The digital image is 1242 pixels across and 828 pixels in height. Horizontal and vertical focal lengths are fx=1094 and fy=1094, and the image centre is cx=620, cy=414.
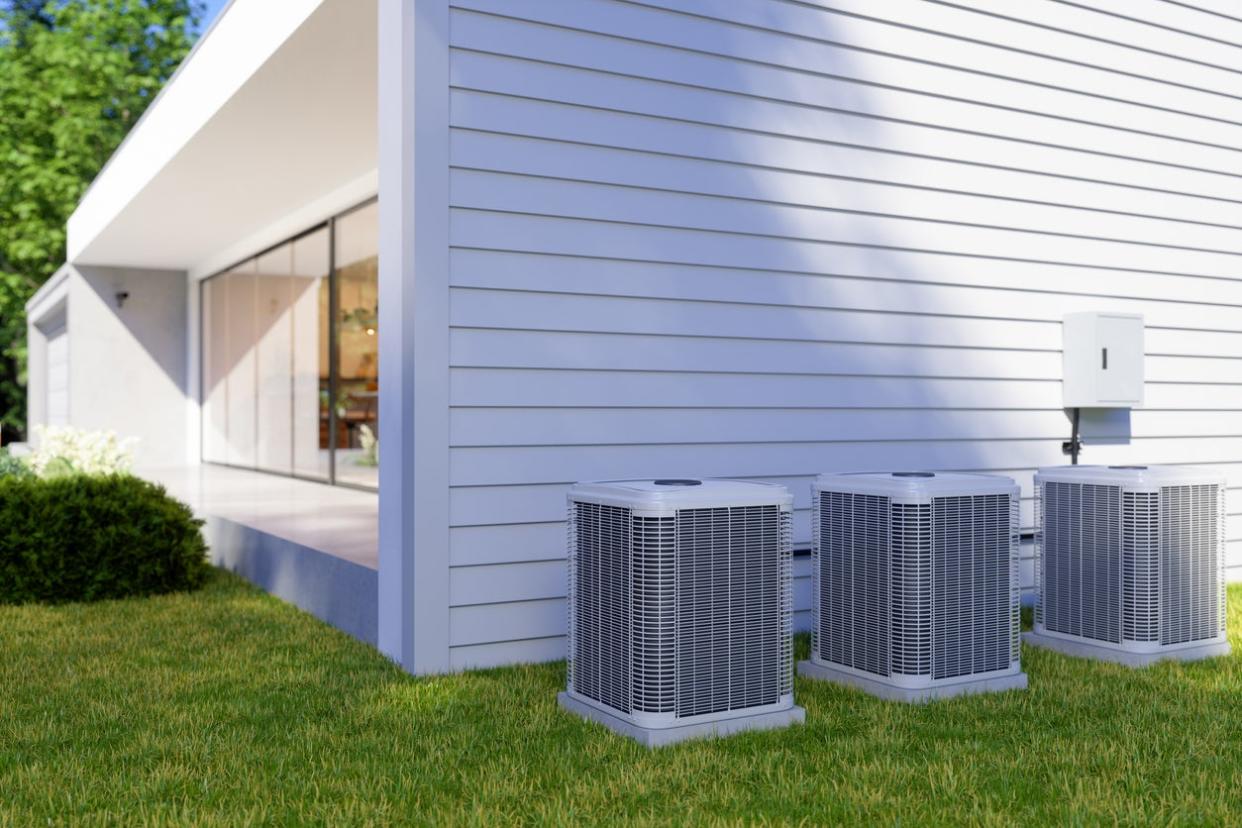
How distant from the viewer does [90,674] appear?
397 centimetres

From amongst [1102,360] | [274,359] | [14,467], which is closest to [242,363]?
[274,359]

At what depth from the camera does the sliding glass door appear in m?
8.56

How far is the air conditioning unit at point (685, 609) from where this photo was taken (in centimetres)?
318

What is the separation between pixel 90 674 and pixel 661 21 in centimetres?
332

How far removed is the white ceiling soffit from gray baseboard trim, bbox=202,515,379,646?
2342 mm

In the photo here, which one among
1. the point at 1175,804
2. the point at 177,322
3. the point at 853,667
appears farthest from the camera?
the point at 177,322

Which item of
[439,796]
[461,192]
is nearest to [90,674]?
[439,796]

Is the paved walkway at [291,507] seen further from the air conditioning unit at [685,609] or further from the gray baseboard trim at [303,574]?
the air conditioning unit at [685,609]

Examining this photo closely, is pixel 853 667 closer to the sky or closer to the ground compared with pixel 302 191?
closer to the ground

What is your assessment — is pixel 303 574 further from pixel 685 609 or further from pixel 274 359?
pixel 274 359

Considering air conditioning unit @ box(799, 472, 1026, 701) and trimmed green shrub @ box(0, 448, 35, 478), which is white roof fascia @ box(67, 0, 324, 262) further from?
air conditioning unit @ box(799, 472, 1026, 701)

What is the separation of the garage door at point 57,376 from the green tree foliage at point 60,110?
2972 mm

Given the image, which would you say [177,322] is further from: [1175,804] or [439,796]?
[1175,804]

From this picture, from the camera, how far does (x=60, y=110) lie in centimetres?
1880
